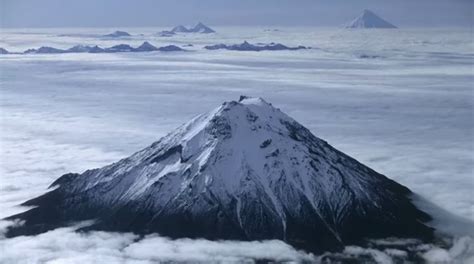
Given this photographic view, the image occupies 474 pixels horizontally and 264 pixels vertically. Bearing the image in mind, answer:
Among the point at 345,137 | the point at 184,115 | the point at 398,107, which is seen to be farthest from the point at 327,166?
the point at 398,107

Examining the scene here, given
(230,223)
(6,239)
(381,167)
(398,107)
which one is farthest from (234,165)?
(398,107)

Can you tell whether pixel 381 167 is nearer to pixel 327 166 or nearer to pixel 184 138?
pixel 327 166

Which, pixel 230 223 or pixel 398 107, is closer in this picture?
pixel 230 223

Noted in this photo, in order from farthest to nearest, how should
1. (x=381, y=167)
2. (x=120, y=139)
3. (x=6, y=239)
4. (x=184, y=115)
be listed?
(x=184, y=115) → (x=120, y=139) → (x=381, y=167) → (x=6, y=239)

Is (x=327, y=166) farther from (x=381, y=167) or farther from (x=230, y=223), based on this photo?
(x=381, y=167)

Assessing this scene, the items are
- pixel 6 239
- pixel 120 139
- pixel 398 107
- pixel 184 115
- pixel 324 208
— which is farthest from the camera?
pixel 398 107

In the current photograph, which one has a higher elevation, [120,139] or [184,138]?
[184,138]
